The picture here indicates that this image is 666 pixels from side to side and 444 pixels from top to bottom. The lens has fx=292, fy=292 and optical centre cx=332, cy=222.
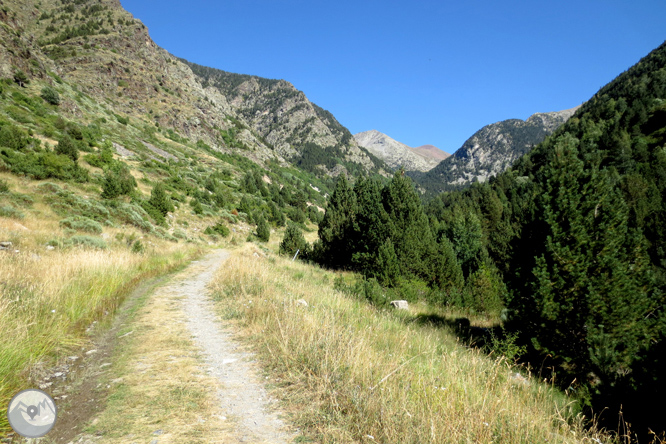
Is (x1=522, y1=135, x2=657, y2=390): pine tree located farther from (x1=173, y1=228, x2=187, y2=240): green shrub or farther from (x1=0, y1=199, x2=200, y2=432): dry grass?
(x1=173, y1=228, x2=187, y2=240): green shrub

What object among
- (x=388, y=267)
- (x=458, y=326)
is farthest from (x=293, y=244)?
(x=458, y=326)

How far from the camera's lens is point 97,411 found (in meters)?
3.21

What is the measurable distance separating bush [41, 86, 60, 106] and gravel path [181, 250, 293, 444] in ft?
162

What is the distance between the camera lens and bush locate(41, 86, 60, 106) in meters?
38.4

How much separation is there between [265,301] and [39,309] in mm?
4099

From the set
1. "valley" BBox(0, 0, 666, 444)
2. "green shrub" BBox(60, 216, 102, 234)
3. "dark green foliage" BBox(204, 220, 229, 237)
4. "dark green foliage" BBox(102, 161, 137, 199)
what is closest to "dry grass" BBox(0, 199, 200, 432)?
"valley" BBox(0, 0, 666, 444)

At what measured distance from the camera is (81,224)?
1528 cm

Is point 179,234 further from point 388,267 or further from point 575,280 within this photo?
point 575,280

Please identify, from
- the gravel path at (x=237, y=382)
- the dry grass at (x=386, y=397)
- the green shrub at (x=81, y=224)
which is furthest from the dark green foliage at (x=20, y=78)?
the dry grass at (x=386, y=397)

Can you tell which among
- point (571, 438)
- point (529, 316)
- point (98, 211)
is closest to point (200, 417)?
point (571, 438)

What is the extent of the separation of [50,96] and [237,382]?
2104 inches

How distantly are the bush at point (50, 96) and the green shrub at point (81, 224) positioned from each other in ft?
118

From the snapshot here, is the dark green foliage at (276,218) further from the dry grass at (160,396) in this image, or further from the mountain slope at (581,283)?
the dry grass at (160,396)

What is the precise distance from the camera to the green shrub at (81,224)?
591 inches
